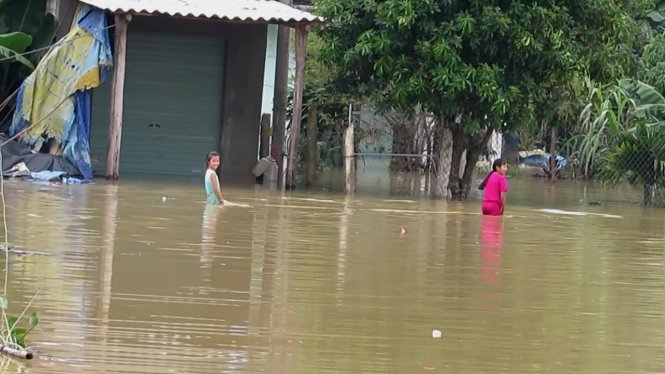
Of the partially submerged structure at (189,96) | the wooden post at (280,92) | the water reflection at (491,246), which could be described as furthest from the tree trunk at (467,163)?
the water reflection at (491,246)

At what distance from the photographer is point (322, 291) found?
9297mm

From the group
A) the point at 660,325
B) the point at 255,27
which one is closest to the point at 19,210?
the point at 660,325

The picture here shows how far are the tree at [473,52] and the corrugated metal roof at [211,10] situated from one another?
0.66 metres

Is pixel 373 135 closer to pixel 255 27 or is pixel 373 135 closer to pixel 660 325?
pixel 255 27

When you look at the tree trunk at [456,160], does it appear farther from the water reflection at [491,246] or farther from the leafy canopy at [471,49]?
the water reflection at [491,246]

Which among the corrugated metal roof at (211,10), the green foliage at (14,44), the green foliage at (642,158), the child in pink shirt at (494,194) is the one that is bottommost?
the child in pink shirt at (494,194)

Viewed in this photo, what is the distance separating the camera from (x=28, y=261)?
9.88m

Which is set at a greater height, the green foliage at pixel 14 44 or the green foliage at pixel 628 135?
the green foliage at pixel 14 44

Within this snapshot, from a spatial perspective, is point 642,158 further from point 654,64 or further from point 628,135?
point 654,64

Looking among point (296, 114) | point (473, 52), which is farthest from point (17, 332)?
point (296, 114)

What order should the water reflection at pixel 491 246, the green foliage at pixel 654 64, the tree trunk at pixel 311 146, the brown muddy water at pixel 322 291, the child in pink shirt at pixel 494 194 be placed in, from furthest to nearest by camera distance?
the green foliage at pixel 654 64 < the tree trunk at pixel 311 146 < the child in pink shirt at pixel 494 194 < the water reflection at pixel 491 246 < the brown muddy water at pixel 322 291

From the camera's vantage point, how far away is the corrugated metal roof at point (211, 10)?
20.8 meters

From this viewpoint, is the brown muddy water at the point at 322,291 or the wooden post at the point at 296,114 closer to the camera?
the brown muddy water at the point at 322,291

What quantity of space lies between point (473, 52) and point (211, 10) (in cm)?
442
